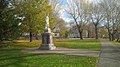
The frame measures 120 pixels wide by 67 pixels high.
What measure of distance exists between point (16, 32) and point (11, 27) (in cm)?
77

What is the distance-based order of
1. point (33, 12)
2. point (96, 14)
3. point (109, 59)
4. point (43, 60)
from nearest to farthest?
point (43, 60), point (109, 59), point (33, 12), point (96, 14)

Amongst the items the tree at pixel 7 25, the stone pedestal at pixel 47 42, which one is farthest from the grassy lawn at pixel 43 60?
the stone pedestal at pixel 47 42

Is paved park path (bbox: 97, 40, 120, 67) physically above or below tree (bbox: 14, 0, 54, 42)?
below

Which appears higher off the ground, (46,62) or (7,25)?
(7,25)

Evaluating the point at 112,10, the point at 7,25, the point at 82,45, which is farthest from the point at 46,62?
the point at 112,10

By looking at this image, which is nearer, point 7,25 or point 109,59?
point 109,59

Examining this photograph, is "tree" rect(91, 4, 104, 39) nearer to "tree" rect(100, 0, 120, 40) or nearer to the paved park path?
"tree" rect(100, 0, 120, 40)

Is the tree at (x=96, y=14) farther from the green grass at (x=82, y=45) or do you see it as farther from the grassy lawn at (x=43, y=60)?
the grassy lawn at (x=43, y=60)

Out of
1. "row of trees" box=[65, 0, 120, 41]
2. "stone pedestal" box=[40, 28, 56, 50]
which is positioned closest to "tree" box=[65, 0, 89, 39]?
"row of trees" box=[65, 0, 120, 41]

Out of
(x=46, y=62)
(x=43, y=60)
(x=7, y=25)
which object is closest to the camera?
(x=46, y=62)

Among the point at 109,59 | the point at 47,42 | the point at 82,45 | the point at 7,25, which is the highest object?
the point at 7,25

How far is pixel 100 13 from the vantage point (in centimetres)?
7006

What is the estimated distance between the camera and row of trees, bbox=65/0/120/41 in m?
63.3

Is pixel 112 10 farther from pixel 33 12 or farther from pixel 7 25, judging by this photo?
pixel 7 25
